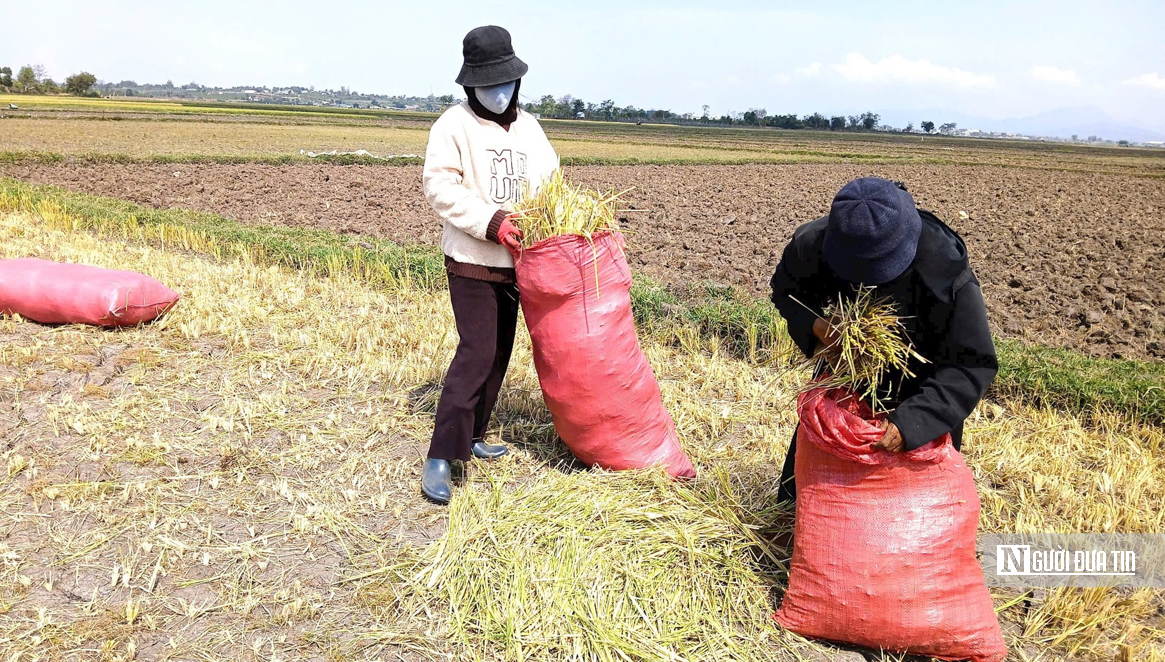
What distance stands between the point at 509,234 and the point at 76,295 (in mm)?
3847

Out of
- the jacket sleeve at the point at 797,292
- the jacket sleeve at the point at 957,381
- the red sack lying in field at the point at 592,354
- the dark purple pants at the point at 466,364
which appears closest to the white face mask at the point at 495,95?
the red sack lying in field at the point at 592,354

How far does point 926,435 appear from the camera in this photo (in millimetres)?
2383

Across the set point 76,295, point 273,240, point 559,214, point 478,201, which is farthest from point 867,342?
point 273,240

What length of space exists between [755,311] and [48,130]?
32.8 meters

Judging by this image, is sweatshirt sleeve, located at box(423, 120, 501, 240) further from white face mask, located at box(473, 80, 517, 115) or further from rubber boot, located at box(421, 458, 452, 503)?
rubber boot, located at box(421, 458, 452, 503)

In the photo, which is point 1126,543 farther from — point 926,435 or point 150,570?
point 150,570

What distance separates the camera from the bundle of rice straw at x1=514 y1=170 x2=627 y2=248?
3.19 metres

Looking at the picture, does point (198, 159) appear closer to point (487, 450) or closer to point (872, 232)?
point (487, 450)

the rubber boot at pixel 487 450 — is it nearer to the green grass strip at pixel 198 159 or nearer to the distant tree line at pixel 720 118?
the green grass strip at pixel 198 159

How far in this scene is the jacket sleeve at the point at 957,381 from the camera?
234cm

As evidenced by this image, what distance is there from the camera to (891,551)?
2.46 meters

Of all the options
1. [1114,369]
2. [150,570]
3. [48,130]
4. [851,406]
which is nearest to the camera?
[851,406]

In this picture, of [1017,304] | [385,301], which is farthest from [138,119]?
[1017,304]

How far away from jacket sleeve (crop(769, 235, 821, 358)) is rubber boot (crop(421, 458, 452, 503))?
1.59 meters
